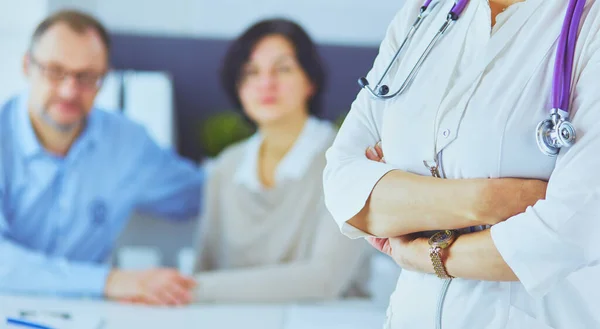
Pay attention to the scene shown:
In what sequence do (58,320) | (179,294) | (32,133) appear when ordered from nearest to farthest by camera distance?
(58,320) → (179,294) → (32,133)

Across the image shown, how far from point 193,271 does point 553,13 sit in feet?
3.96

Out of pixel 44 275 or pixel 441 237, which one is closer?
pixel 441 237

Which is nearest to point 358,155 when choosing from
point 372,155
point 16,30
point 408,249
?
point 372,155

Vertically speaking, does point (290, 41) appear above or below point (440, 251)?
above

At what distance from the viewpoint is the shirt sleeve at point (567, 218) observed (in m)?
0.70

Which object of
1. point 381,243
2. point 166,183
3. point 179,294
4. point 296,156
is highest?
point 381,243

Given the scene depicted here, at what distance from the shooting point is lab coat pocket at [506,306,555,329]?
0.78 m

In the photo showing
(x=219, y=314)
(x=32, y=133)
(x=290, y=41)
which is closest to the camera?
(x=219, y=314)

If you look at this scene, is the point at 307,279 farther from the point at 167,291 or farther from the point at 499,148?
the point at 499,148

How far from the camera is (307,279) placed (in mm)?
1578

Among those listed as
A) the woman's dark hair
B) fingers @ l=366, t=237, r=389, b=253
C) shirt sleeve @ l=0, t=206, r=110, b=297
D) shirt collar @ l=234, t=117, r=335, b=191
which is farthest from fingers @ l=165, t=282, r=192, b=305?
fingers @ l=366, t=237, r=389, b=253

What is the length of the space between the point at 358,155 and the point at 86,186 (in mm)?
1147

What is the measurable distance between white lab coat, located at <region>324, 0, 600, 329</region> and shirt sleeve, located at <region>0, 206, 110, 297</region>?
95 centimetres

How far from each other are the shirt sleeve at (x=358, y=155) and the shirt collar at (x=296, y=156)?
0.73m
